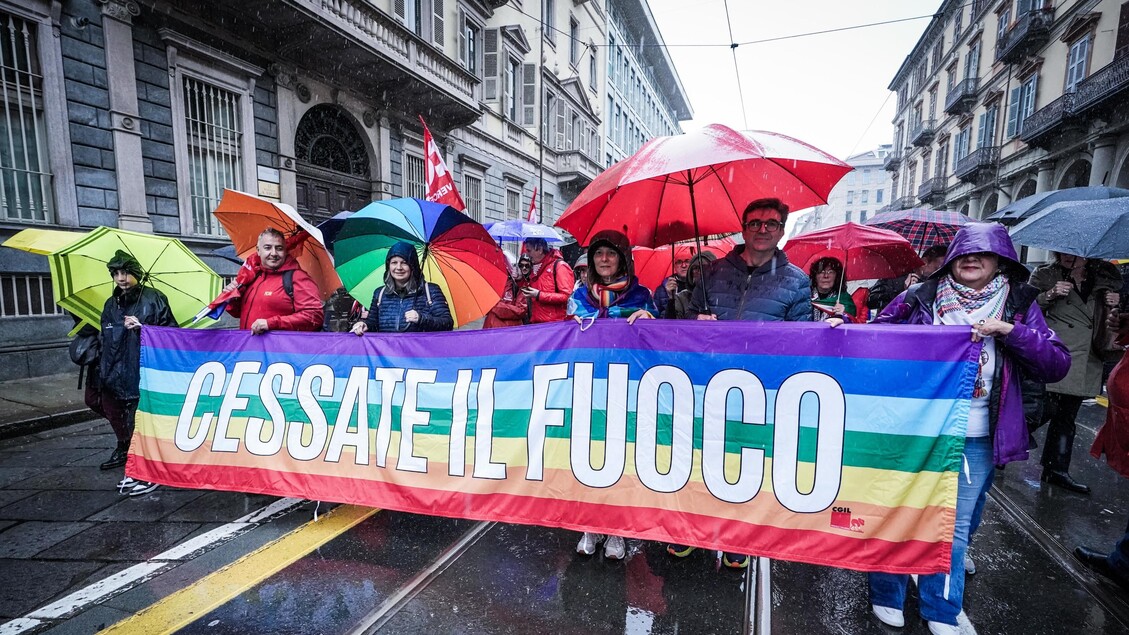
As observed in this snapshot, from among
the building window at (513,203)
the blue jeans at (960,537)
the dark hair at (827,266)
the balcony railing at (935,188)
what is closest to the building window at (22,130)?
the dark hair at (827,266)

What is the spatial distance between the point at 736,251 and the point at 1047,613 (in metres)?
2.34

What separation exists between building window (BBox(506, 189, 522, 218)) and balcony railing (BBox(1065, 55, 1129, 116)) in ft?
61.8

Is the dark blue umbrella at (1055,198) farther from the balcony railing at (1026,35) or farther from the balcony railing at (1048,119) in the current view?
the balcony railing at (1026,35)

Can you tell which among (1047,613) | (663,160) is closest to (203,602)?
(663,160)

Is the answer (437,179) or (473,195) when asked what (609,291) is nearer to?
(437,179)

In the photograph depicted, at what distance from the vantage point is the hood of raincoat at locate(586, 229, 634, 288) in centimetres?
297

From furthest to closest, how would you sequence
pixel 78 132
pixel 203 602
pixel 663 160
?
1. pixel 78 132
2. pixel 203 602
3. pixel 663 160

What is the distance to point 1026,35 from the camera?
66.1 ft

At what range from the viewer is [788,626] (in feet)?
7.55

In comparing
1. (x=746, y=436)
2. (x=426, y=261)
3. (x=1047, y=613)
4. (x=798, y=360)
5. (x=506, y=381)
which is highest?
(x=426, y=261)

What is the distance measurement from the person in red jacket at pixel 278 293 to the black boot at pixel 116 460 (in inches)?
71.4

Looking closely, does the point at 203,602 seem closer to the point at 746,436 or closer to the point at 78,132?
the point at 746,436

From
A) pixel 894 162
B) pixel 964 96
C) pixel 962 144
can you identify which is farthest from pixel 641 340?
pixel 894 162

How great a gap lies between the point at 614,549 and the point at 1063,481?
12.8ft
